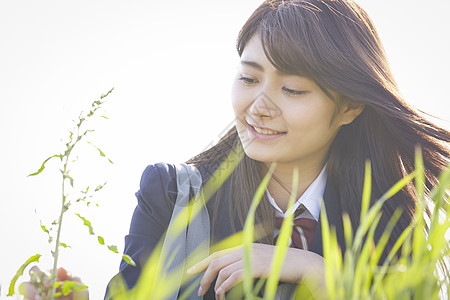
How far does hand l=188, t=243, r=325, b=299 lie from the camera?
4.70ft

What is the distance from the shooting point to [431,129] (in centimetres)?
238

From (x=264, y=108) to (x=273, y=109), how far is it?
1.3 inches

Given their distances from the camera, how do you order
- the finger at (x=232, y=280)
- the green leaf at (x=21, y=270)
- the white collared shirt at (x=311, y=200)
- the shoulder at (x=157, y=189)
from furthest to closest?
the white collared shirt at (x=311, y=200), the shoulder at (x=157, y=189), the finger at (x=232, y=280), the green leaf at (x=21, y=270)

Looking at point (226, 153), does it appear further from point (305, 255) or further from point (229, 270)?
point (229, 270)

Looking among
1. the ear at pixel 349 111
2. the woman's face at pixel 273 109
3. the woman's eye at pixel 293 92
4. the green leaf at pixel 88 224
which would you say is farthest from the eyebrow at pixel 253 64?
the green leaf at pixel 88 224

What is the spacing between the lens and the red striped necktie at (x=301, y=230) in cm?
225

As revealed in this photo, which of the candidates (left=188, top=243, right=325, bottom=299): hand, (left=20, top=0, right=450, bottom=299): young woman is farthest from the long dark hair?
(left=188, top=243, right=325, bottom=299): hand

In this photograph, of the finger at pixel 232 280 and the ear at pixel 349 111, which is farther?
the ear at pixel 349 111

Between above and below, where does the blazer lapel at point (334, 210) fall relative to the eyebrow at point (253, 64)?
below

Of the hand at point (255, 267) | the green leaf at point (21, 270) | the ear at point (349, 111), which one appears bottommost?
the hand at point (255, 267)

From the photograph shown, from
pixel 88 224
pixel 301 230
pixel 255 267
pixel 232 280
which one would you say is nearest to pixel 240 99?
pixel 301 230

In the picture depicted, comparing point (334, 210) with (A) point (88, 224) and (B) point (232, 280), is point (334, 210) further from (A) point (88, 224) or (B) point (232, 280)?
(A) point (88, 224)

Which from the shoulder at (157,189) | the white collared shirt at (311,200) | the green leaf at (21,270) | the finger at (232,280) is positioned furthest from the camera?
the white collared shirt at (311,200)

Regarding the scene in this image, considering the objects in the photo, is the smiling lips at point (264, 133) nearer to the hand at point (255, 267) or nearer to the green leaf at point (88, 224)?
the hand at point (255, 267)
